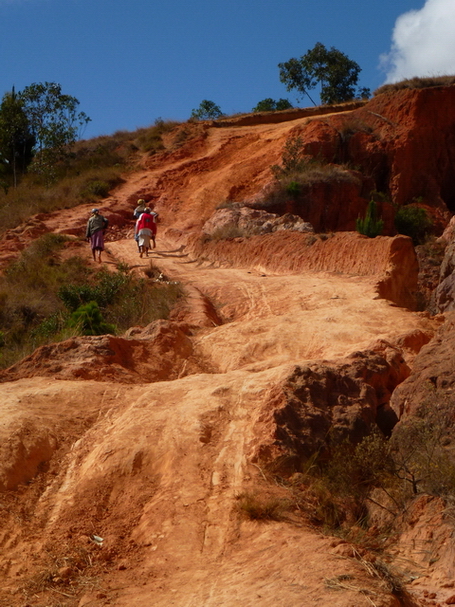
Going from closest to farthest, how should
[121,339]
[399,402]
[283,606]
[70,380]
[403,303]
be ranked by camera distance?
1. [283,606]
2. [399,402]
3. [70,380]
4. [121,339]
5. [403,303]

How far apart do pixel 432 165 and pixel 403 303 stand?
51.8 feet

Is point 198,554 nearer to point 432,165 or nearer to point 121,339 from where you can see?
point 121,339

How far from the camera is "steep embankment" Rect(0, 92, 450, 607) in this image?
453 centimetres

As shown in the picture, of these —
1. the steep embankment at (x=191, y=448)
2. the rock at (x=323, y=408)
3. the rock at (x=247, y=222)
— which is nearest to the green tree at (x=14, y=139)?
the rock at (x=247, y=222)

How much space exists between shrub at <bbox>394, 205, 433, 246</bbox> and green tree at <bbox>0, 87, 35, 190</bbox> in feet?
47.0

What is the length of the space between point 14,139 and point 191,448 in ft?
84.7

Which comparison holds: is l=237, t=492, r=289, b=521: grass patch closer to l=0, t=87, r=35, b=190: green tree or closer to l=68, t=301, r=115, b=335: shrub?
l=68, t=301, r=115, b=335: shrub

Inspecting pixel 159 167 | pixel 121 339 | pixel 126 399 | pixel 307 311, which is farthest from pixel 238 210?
pixel 126 399

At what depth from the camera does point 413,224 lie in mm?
24438

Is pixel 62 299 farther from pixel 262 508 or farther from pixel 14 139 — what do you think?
pixel 14 139

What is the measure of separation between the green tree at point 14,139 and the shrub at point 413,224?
47.0ft

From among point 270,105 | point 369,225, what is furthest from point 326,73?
point 369,225

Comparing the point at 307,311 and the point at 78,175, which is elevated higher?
the point at 78,175

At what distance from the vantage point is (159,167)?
2728 centimetres
